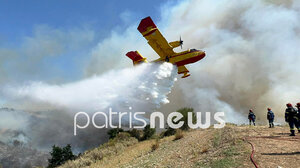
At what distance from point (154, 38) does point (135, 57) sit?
566cm

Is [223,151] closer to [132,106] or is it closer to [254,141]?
[254,141]

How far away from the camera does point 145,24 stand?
21.2 metres

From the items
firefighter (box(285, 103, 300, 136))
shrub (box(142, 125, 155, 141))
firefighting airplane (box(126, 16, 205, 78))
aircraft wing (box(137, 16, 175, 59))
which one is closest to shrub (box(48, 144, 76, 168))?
shrub (box(142, 125, 155, 141))

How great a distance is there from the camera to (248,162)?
10.2 metres

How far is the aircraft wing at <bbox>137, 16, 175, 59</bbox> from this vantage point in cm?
2109

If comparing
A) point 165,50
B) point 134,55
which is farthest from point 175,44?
point 134,55

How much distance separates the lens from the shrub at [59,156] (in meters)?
43.8

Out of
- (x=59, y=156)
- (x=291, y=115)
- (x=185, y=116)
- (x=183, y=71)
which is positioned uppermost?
(x=183, y=71)

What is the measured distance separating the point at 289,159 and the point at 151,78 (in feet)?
51.8

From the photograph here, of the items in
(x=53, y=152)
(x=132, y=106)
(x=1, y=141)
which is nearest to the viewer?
(x=132, y=106)

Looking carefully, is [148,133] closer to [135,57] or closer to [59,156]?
[135,57]

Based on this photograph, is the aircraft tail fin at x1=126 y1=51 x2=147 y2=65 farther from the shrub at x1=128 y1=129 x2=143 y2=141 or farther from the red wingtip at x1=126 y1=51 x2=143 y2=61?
the shrub at x1=128 y1=129 x2=143 y2=141

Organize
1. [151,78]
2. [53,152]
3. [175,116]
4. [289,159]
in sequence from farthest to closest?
[53,152]
[175,116]
[151,78]
[289,159]

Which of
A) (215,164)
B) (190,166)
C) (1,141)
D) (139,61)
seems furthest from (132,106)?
(1,141)
